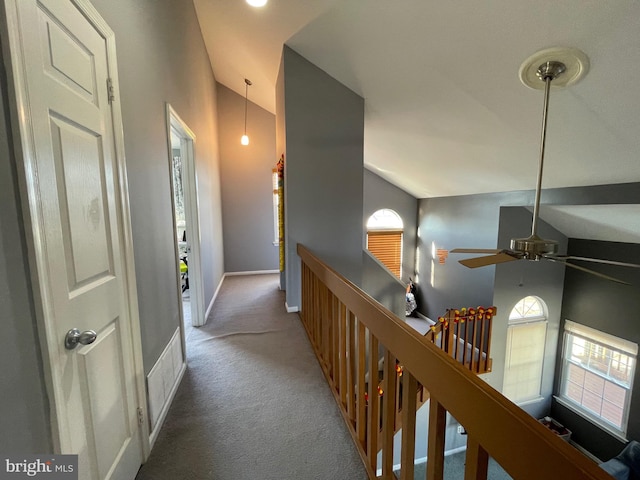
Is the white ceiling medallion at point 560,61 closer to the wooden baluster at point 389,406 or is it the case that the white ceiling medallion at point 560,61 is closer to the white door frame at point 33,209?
the wooden baluster at point 389,406

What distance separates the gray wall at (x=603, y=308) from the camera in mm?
4422

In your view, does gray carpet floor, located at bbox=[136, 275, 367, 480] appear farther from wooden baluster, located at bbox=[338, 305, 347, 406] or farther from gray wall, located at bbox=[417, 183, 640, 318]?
gray wall, located at bbox=[417, 183, 640, 318]

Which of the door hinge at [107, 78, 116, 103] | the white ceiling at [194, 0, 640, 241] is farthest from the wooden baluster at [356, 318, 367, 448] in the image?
the white ceiling at [194, 0, 640, 241]

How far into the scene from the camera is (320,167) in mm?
3314

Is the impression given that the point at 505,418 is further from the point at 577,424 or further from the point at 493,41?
the point at 577,424

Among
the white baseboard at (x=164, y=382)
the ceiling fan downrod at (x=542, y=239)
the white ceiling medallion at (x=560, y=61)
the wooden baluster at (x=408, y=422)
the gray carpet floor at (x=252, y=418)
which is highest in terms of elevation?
the white ceiling medallion at (x=560, y=61)

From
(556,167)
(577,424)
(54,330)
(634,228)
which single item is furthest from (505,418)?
(577,424)

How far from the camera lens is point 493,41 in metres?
1.99

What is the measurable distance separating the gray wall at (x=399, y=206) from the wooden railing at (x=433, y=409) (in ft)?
19.9

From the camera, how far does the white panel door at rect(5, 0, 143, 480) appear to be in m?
0.81

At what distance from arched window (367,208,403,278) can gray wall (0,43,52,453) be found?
7.31 m

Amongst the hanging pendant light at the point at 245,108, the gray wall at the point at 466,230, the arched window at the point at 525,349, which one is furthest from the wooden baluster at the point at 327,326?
the arched window at the point at 525,349

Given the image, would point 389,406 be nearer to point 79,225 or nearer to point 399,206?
point 79,225

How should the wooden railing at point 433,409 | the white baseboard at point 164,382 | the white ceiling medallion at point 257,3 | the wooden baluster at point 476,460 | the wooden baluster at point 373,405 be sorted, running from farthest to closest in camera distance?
1. the white ceiling medallion at point 257,3
2. the white baseboard at point 164,382
3. the wooden baluster at point 373,405
4. the wooden baluster at point 476,460
5. the wooden railing at point 433,409
